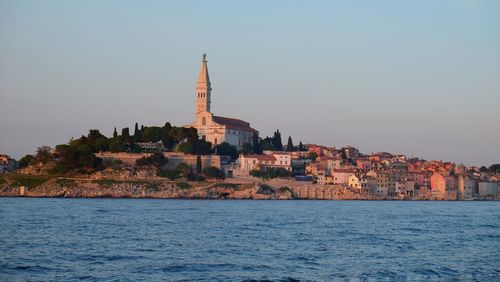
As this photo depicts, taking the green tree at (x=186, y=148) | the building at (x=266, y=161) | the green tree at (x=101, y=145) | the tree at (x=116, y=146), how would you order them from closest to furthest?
the tree at (x=116, y=146)
the green tree at (x=186, y=148)
the green tree at (x=101, y=145)
the building at (x=266, y=161)

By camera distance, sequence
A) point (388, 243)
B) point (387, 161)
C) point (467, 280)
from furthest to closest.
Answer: point (387, 161), point (388, 243), point (467, 280)

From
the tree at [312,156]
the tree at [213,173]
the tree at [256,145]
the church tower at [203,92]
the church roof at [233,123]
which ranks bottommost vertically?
the tree at [213,173]

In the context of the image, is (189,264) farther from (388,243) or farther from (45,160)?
(45,160)

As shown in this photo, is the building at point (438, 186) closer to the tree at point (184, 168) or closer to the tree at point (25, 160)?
the tree at point (184, 168)

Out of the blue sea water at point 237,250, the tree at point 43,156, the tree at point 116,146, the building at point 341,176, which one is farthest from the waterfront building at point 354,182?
the blue sea water at point 237,250

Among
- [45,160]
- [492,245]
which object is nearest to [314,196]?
[45,160]

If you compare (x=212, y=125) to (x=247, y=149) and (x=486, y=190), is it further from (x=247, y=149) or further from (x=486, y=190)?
(x=486, y=190)

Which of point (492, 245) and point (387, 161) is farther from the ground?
point (387, 161)
